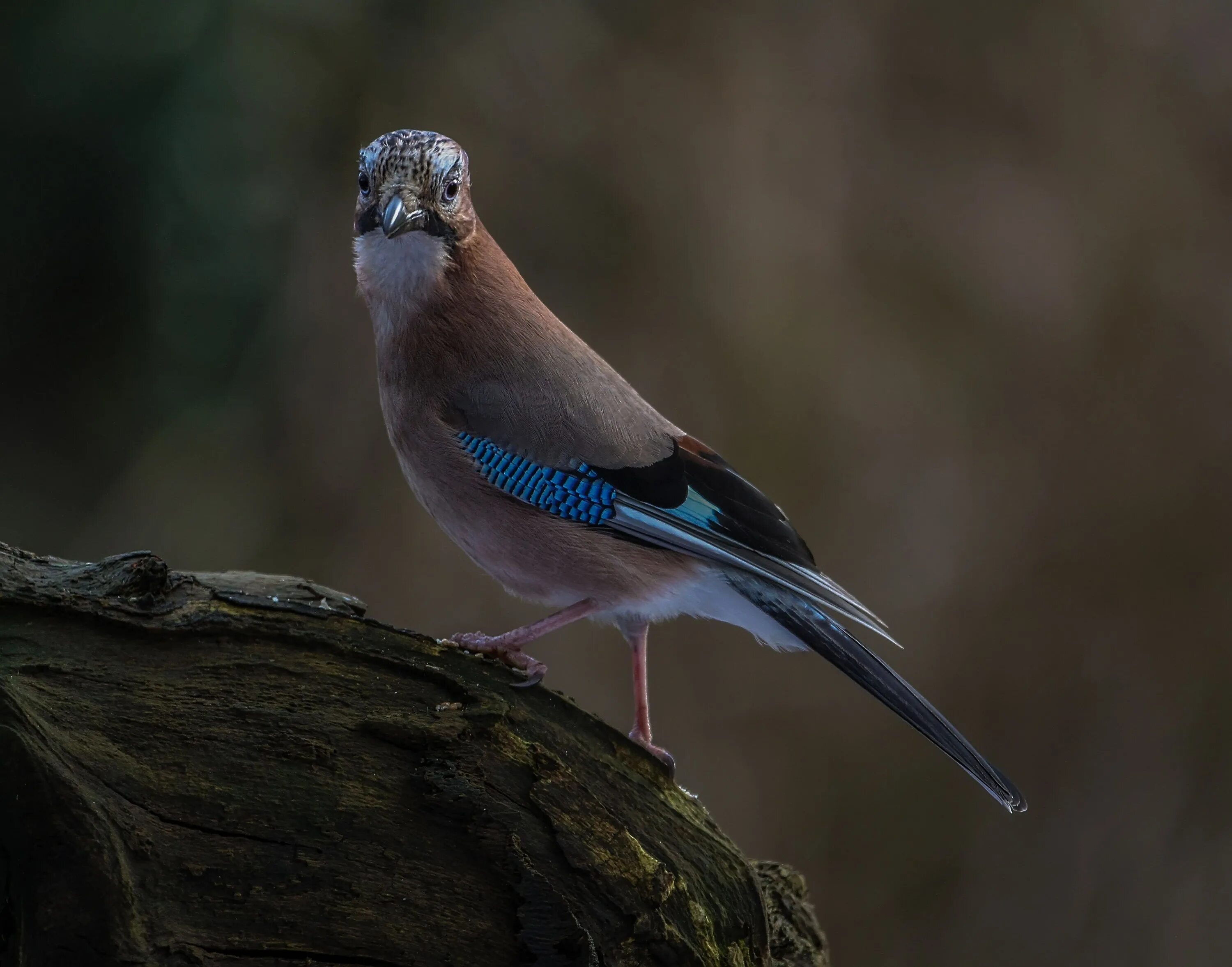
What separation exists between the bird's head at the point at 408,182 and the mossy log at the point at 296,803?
1060 mm

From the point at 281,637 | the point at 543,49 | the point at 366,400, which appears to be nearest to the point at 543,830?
the point at 281,637

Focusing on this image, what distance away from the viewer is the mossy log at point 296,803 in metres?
2.69

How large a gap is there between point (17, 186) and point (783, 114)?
3683 mm

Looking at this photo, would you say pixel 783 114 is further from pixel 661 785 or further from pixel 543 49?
pixel 661 785

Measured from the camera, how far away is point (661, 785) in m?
3.48

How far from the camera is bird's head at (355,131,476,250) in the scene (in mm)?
3504

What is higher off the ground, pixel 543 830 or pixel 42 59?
pixel 42 59

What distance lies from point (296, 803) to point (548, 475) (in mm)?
1184

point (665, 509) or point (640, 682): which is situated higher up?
point (665, 509)

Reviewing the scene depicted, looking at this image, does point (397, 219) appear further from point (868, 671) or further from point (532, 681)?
point (868, 671)

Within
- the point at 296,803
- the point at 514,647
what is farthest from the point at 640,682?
the point at 296,803

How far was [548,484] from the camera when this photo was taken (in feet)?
12.0

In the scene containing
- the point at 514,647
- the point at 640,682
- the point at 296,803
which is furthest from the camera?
the point at 640,682

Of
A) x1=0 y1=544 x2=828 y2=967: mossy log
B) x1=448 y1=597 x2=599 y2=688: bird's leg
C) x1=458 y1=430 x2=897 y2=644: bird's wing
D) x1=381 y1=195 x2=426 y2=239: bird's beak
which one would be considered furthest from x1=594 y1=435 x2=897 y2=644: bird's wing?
x1=381 y1=195 x2=426 y2=239: bird's beak
